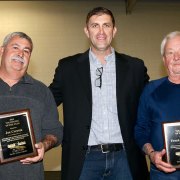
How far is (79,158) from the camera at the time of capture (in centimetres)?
233

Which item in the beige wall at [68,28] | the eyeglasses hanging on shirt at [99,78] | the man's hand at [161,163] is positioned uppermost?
the beige wall at [68,28]

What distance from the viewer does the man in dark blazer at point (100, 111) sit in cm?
232

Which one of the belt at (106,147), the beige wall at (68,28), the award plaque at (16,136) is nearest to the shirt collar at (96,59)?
the belt at (106,147)

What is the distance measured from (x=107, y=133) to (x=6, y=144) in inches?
30.6

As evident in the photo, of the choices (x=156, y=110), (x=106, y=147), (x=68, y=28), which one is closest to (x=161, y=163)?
(x=156, y=110)

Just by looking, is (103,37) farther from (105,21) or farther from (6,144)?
(6,144)

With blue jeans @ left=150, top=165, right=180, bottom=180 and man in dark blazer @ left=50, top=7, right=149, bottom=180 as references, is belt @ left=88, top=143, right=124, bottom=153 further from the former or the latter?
blue jeans @ left=150, top=165, right=180, bottom=180

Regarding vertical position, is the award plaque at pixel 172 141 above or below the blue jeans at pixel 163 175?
above

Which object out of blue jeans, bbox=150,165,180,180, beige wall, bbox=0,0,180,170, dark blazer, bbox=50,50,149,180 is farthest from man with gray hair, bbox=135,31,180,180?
beige wall, bbox=0,0,180,170

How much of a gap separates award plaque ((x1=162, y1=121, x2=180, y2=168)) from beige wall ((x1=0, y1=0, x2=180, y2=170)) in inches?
164

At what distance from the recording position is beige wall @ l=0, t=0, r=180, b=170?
5.95 meters

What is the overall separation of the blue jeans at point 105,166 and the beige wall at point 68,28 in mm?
3618

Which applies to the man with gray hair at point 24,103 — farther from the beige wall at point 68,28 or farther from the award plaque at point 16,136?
the beige wall at point 68,28

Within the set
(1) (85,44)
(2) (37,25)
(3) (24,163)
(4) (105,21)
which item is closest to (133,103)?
(4) (105,21)
